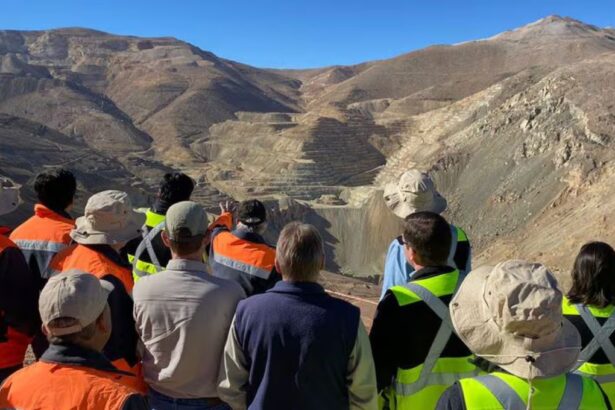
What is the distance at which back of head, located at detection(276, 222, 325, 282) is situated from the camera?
2.88 meters

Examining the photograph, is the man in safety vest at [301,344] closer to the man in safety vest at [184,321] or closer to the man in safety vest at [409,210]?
the man in safety vest at [184,321]

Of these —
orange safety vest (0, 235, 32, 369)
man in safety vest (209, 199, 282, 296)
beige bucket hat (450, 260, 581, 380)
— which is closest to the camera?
beige bucket hat (450, 260, 581, 380)

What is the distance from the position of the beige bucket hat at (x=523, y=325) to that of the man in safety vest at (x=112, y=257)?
6.50 feet

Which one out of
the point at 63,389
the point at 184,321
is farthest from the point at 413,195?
the point at 63,389

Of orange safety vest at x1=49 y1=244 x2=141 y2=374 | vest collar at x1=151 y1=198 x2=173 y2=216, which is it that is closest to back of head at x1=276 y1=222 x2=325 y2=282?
orange safety vest at x1=49 y1=244 x2=141 y2=374

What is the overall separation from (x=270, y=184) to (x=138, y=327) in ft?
118

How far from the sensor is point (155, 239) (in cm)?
432

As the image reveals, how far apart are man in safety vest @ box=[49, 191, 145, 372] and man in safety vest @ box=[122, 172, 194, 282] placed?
Answer: 431mm

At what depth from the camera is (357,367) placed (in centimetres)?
287

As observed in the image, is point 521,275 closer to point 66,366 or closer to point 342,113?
point 66,366

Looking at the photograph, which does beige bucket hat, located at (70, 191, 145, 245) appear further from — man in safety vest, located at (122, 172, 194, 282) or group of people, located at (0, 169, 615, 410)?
man in safety vest, located at (122, 172, 194, 282)

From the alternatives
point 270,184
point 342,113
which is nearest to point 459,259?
point 270,184

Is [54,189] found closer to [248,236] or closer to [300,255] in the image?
[248,236]

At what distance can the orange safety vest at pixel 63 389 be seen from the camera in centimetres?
226
